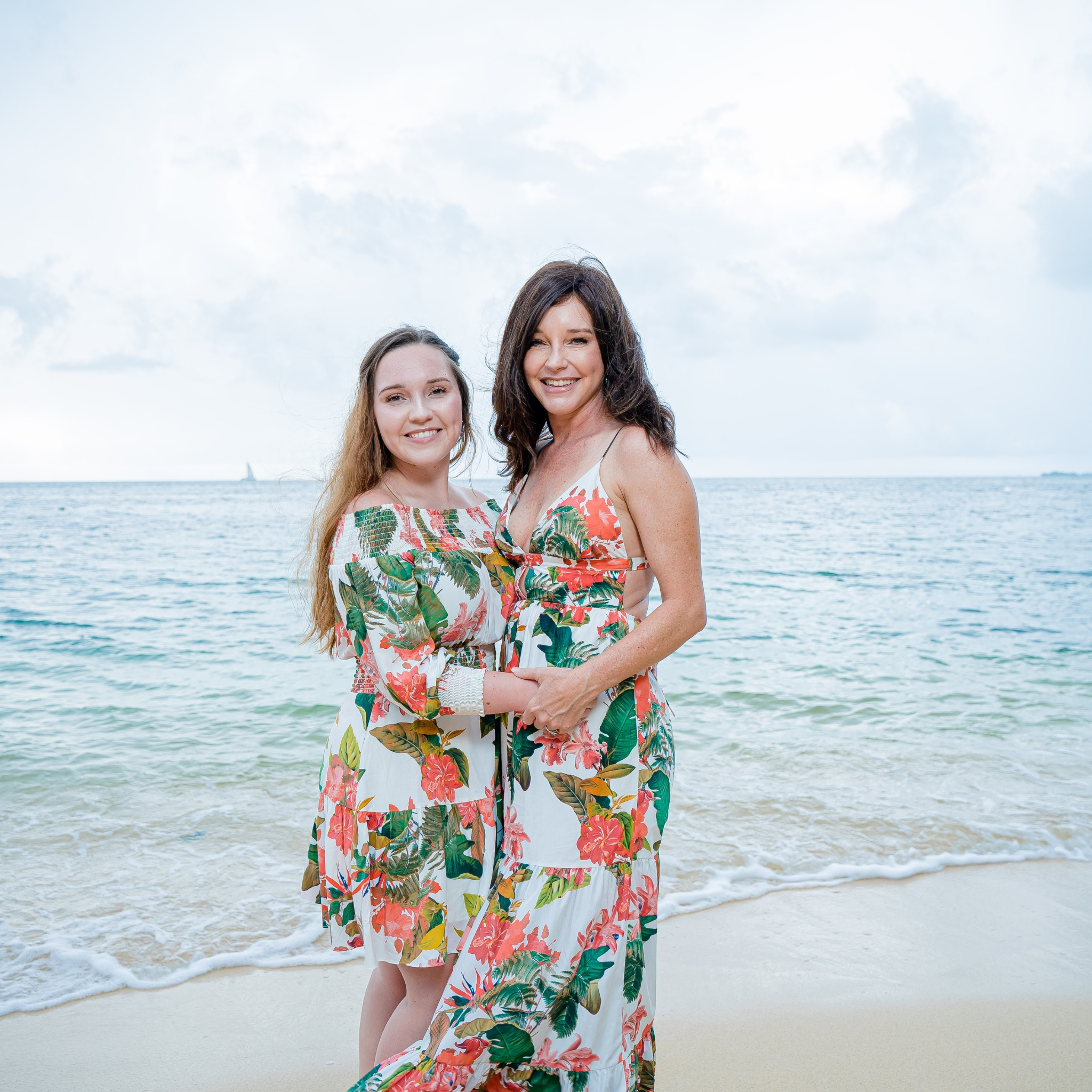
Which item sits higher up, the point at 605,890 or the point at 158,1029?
the point at 605,890

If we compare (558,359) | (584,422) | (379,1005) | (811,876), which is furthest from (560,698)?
(811,876)

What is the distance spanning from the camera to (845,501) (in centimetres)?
6191

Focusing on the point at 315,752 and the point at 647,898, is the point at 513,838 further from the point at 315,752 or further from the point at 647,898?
the point at 315,752

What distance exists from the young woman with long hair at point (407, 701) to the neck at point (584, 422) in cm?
31

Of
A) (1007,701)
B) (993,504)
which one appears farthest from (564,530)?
(993,504)

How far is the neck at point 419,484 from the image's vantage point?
2.53 m

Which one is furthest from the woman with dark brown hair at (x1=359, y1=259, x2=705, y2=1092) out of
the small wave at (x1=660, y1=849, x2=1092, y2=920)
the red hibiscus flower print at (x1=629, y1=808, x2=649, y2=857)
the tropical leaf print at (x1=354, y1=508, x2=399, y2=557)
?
the small wave at (x1=660, y1=849, x2=1092, y2=920)

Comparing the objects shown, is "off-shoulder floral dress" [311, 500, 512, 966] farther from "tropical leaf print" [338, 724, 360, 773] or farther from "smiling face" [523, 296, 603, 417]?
"smiling face" [523, 296, 603, 417]

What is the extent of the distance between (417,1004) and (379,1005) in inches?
9.4

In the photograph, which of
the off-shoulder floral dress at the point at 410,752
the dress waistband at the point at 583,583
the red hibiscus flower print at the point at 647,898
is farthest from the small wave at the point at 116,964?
the dress waistband at the point at 583,583

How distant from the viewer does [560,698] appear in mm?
2135

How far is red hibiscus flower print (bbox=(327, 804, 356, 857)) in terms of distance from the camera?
7.79 ft

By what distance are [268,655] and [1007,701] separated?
883cm

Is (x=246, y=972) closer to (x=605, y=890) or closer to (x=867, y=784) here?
(x=605, y=890)
